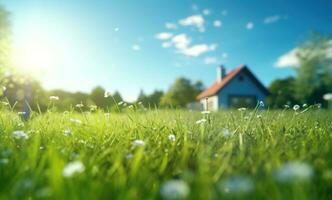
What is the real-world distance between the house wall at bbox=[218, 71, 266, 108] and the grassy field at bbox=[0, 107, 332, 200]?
35615mm

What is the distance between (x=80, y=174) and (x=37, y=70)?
78.7ft

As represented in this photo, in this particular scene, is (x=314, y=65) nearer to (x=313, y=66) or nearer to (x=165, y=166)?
(x=313, y=66)

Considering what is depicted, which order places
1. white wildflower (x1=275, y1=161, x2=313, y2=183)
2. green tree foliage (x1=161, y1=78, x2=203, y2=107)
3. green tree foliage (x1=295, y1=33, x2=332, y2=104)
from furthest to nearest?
green tree foliage (x1=161, y1=78, x2=203, y2=107) → green tree foliage (x1=295, y1=33, x2=332, y2=104) → white wildflower (x1=275, y1=161, x2=313, y2=183)

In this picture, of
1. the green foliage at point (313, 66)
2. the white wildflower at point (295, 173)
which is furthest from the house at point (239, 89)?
the white wildflower at point (295, 173)

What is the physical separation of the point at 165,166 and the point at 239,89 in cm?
3815

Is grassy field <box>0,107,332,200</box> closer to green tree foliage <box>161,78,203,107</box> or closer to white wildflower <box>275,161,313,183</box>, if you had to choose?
white wildflower <box>275,161,313,183</box>

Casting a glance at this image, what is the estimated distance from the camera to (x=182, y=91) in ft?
264

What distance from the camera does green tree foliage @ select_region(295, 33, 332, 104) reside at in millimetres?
53250

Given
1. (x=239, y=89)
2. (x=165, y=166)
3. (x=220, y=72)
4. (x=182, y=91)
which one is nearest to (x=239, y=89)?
(x=239, y=89)

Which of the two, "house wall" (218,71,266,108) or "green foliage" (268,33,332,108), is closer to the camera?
"house wall" (218,71,266,108)

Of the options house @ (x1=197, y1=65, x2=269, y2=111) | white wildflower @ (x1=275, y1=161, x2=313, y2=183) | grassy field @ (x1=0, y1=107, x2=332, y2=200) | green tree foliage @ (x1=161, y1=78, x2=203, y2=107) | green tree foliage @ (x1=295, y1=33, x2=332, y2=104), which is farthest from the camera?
green tree foliage @ (x1=161, y1=78, x2=203, y2=107)

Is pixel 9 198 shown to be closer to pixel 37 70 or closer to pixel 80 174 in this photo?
pixel 80 174

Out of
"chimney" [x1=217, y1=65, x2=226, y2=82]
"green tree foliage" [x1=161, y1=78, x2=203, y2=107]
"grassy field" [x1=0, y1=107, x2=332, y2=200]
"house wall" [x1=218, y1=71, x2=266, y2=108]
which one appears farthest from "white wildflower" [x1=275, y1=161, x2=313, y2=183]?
"green tree foliage" [x1=161, y1=78, x2=203, y2=107]

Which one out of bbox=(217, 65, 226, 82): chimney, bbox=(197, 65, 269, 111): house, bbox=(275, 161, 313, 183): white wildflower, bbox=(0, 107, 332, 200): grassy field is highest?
bbox=(217, 65, 226, 82): chimney
